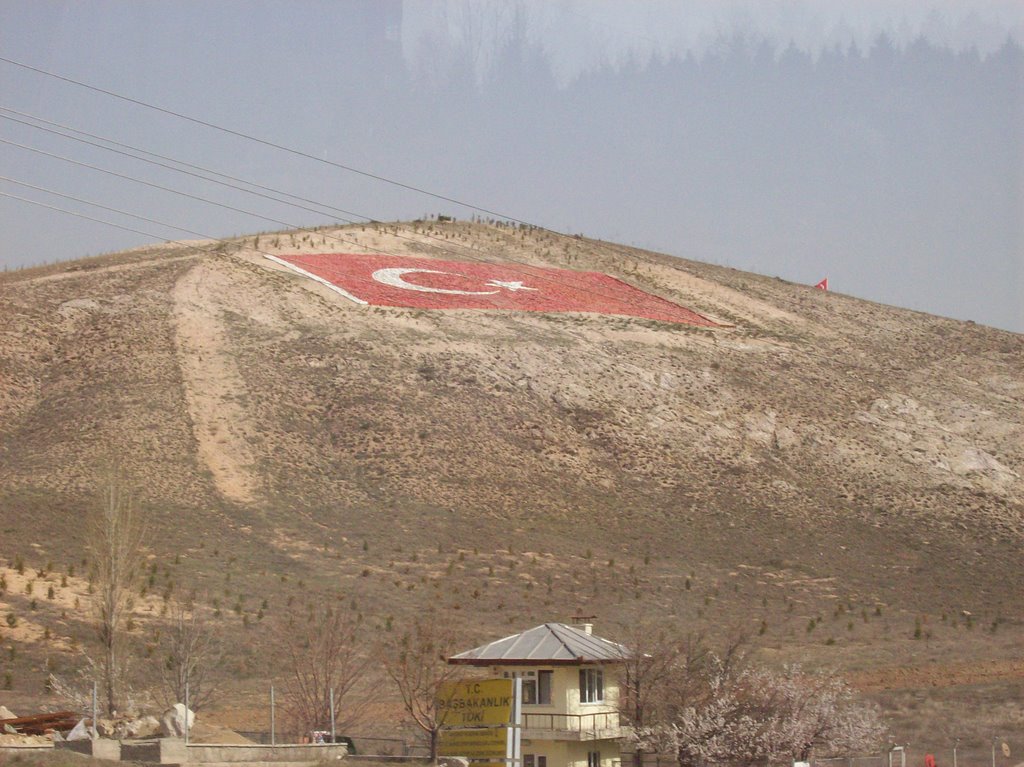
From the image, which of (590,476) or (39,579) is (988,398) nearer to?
(590,476)

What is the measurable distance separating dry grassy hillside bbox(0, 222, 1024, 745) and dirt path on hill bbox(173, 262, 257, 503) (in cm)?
15

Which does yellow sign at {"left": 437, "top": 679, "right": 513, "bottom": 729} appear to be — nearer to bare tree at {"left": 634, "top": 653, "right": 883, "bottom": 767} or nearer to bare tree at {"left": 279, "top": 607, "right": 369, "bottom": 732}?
bare tree at {"left": 279, "top": 607, "right": 369, "bottom": 732}

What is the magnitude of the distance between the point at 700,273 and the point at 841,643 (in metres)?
51.5

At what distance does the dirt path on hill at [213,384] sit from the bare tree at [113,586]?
9.92 metres

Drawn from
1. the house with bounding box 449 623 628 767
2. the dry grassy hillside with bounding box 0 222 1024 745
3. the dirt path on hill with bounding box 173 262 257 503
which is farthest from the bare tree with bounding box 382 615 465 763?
the dirt path on hill with bounding box 173 262 257 503

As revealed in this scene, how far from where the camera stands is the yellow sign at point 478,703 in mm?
27906

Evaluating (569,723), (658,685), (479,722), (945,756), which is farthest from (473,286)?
(479,722)

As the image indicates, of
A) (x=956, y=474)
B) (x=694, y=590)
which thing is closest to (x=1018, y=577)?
(x=956, y=474)

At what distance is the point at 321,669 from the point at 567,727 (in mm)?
8055

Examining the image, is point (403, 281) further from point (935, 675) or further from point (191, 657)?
point (935, 675)

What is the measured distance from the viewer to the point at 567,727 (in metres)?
33.5

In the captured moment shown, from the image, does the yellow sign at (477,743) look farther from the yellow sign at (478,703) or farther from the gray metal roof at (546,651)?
the gray metal roof at (546,651)

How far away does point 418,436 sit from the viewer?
6419 cm

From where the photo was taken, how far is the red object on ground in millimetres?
80250
